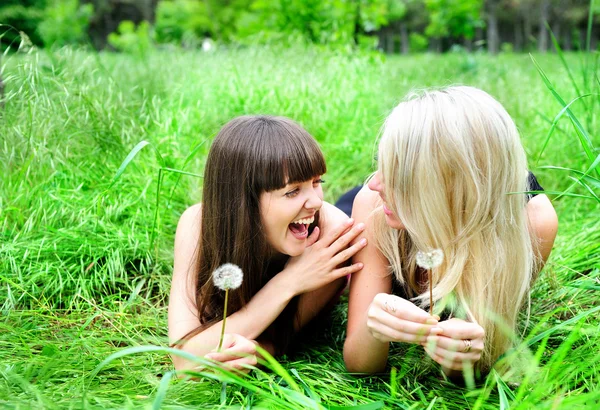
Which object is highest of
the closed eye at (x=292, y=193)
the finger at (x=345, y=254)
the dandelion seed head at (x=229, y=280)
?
the closed eye at (x=292, y=193)

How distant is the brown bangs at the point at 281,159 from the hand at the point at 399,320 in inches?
18.6

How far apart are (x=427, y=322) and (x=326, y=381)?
1.86ft

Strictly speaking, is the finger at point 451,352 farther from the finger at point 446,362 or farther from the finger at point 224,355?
the finger at point 224,355

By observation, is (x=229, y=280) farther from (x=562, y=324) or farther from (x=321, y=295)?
(x=562, y=324)

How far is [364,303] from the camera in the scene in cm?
181

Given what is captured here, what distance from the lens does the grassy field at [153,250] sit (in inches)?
62.7

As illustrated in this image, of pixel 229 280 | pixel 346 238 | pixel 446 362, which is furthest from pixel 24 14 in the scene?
pixel 446 362

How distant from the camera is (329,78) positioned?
4.68m

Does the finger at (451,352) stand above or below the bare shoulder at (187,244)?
below

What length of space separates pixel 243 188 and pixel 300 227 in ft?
0.80

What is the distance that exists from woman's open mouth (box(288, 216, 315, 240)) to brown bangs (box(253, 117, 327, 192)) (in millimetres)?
136

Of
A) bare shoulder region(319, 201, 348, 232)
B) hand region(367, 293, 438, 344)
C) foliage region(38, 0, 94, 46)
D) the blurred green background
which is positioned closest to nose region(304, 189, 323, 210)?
bare shoulder region(319, 201, 348, 232)

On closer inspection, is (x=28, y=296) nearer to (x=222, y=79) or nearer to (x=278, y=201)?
(x=278, y=201)

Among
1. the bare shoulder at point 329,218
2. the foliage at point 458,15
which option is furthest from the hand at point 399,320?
the foliage at point 458,15
